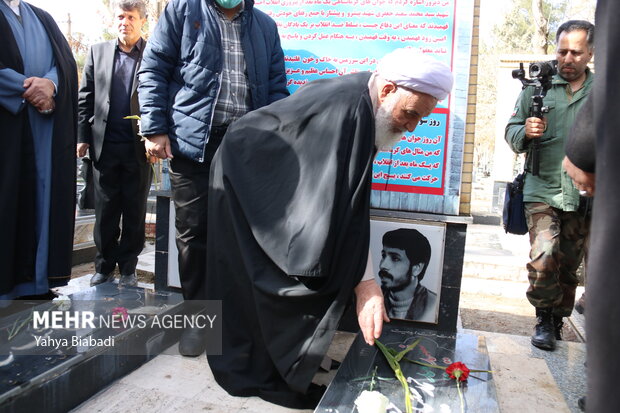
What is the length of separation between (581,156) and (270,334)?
60.2 inches

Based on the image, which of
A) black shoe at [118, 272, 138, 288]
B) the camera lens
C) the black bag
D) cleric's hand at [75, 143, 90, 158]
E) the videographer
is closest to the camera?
the videographer

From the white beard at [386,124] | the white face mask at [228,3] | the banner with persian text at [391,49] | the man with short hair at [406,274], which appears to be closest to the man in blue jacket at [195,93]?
the white face mask at [228,3]

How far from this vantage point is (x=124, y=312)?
2.79 metres

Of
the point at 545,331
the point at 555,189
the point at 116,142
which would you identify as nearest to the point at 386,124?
the point at 555,189

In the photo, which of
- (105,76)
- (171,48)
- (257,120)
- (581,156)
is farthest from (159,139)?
(581,156)

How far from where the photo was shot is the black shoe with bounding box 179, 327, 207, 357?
2.70 m

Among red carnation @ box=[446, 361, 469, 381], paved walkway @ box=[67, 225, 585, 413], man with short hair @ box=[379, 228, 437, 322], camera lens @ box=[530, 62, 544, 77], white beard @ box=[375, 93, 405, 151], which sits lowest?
paved walkway @ box=[67, 225, 585, 413]

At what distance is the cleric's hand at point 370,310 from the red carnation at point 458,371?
16.7 inches

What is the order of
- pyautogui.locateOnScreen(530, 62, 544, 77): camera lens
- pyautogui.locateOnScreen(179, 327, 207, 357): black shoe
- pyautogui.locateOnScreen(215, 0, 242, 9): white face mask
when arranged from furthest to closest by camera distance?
pyautogui.locateOnScreen(530, 62, 544, 77): camera lens → pyautogui.locateOnScreen(215, 0, 242, 9): white face mask → pyautogui.locateOnScreen(179, 327, 207, 357): black shoe

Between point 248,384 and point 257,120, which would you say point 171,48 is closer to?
point 257,120

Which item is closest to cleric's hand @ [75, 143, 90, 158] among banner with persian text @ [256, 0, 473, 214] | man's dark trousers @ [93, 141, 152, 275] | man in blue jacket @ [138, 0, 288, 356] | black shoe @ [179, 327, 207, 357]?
man's dark trousers @ [93, 141, 152, 275]

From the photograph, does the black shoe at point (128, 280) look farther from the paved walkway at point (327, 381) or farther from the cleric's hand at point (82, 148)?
the cleric's hand at point (82, 148)

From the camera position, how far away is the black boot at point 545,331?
10.2 ft

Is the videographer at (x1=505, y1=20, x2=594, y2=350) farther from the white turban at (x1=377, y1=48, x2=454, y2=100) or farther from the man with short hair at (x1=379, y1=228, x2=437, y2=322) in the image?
the white turban at (x1=377, y1=48, x2=454, y2=100)
